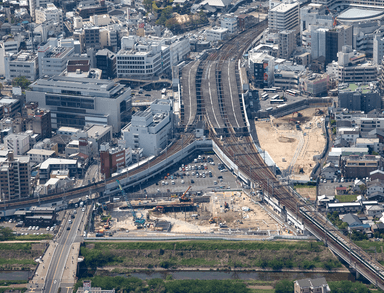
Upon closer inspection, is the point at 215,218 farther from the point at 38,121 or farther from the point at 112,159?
the point at 38,121

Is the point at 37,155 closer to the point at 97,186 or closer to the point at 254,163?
the point at 97,186

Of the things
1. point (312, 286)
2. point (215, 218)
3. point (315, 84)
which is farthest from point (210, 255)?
point (315, 84)

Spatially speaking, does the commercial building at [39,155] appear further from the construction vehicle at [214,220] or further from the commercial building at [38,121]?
the construction vehicle at [214,220]

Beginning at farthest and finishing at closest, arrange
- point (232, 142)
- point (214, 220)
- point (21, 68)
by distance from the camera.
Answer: point (21, 68) < point (232, 142) < point (214, 220)

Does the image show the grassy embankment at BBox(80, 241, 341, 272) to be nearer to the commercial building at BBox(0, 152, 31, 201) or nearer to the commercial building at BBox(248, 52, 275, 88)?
the commercial building at BBox(0, 152, 31, 201)

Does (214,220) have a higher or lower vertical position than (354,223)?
lower

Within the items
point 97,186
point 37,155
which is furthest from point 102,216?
point 37,155
